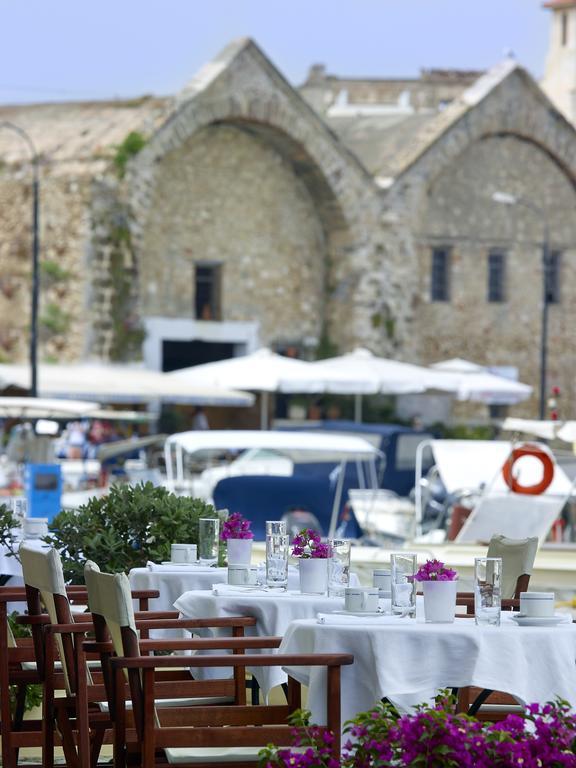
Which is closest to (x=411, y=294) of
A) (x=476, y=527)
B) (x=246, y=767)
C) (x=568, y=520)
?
(x=568, y=520)

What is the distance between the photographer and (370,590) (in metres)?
7.05

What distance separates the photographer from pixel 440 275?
44.0 m

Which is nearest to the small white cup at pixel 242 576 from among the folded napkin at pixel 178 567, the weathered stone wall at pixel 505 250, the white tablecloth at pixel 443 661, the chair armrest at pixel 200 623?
the chair armrest at pixel 200 623

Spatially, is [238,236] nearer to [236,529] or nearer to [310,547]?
[236,529]

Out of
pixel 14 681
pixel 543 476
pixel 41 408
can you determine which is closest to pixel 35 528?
pixel 14 681

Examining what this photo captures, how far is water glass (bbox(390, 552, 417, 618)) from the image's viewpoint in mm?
6945

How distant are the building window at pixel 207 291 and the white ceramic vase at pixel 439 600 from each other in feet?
111

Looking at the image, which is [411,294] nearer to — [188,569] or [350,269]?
[350,269]

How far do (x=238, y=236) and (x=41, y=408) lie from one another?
13312 mm

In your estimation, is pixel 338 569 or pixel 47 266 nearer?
pixel 338 569

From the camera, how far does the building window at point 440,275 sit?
144 ft

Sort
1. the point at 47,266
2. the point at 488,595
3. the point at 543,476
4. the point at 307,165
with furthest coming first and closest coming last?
the point at 307,165 → the point at 47,266 → the point at 543,476 → the point at 488,595

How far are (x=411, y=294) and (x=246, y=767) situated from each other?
36824 mm

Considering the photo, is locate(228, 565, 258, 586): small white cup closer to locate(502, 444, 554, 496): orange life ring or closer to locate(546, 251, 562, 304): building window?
locate(502, 444, 554, 496): orange life ring
